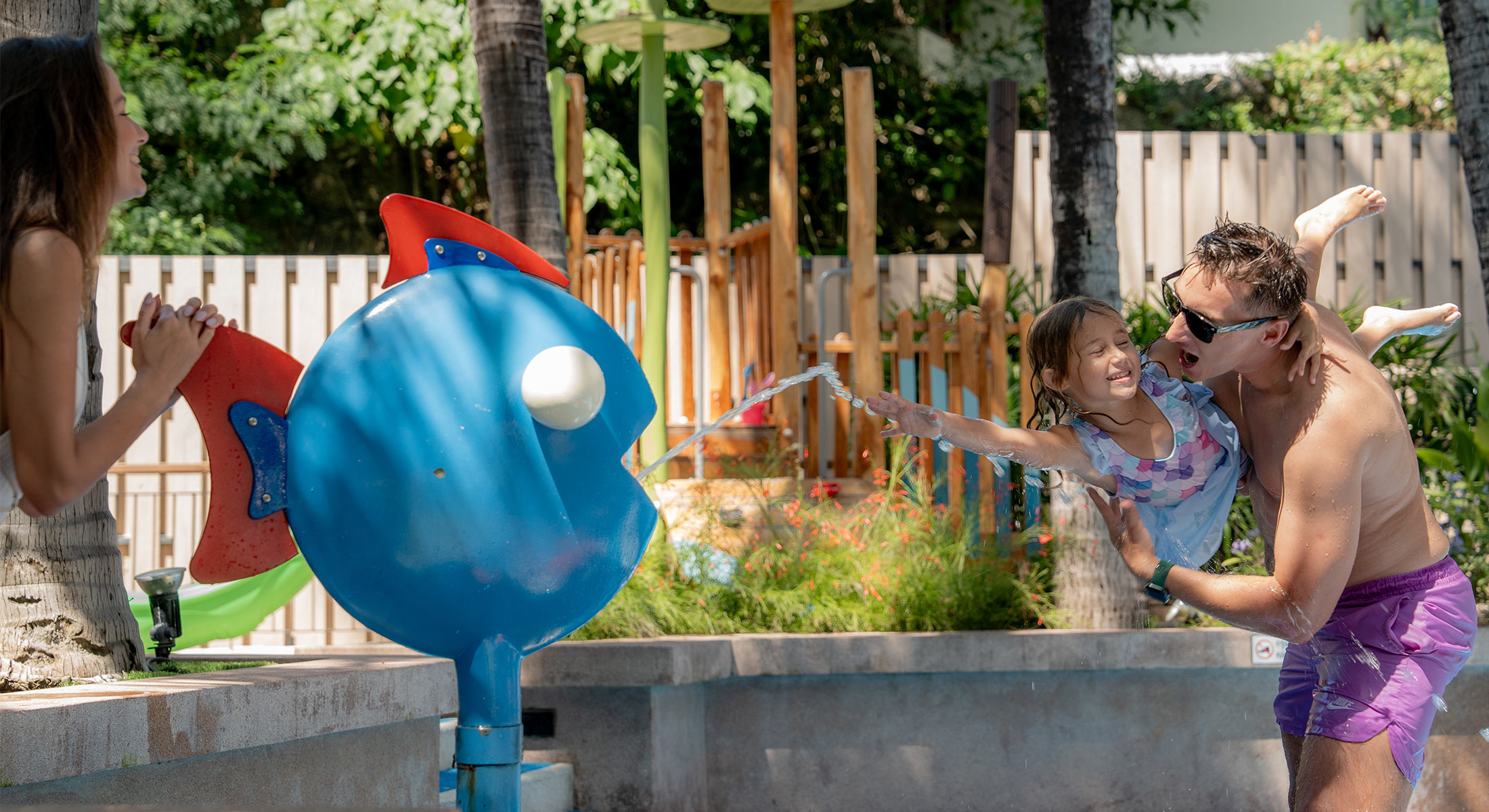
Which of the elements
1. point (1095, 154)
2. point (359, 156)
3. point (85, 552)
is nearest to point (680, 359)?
point (1095, 154)

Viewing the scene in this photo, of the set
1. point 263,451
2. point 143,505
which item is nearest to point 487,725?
point 263,451

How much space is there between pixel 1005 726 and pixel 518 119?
366cm

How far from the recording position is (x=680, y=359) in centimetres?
934

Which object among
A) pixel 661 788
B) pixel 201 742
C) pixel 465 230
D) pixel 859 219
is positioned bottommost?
pixel 661 788

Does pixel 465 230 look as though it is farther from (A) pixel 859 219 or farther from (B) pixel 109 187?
(A) pixel 859 219

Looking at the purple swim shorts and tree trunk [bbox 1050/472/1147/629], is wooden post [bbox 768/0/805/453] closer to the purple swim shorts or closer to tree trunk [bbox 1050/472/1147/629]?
tree trunk [bbox 1050/472/1147/629]

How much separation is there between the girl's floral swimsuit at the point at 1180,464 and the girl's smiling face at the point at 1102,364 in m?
0.09

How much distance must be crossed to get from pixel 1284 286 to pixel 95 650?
10.7 feet

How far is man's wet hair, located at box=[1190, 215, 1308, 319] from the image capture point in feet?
9.50

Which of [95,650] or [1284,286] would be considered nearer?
[1284,286]

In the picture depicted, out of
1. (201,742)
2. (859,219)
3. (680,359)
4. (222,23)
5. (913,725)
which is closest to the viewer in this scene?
(201,742)

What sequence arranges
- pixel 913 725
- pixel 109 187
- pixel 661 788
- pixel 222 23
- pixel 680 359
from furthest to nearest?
pixel 222 23 < pixel 680 359 < pixel 913 725 < pixel 661 788 < pixel 109 187

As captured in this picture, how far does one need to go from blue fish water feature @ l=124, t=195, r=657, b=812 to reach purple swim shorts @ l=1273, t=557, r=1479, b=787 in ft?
5.63

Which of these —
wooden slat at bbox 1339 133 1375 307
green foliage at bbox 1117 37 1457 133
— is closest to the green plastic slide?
wooden slat at bbox 1339 133 1375 307
